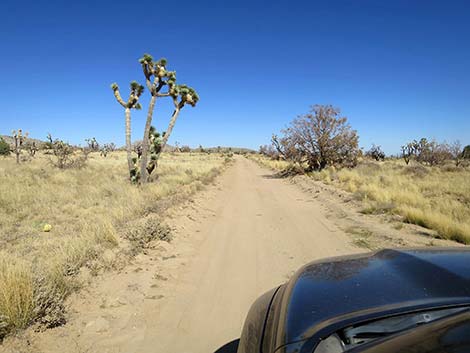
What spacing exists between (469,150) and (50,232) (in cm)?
6515

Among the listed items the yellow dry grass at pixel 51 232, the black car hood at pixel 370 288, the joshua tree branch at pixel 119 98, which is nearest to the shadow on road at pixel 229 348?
the black car hood at pixel 370 288

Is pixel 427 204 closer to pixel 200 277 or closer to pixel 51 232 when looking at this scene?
pixel 200 277

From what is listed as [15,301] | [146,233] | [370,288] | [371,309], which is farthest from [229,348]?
[146,233]

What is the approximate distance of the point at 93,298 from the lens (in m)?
4.60

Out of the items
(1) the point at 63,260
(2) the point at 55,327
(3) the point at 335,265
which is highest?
(3) the point at 335,265

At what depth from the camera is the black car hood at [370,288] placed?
176 centimetres

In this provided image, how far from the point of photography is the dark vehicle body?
148 cm

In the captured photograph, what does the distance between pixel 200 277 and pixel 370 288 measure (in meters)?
3.92

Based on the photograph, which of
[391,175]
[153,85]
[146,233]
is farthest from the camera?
[391,175]

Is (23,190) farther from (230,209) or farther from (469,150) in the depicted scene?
(469,150)

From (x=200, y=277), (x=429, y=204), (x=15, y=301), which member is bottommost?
(x=200, y=277)

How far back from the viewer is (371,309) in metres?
1.78

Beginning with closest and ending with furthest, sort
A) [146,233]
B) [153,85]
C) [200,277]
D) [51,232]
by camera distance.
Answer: [200,277] < [146,233] < [51,232] < [153,85]

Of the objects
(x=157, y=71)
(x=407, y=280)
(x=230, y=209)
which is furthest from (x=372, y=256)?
(x=157, y=71)
